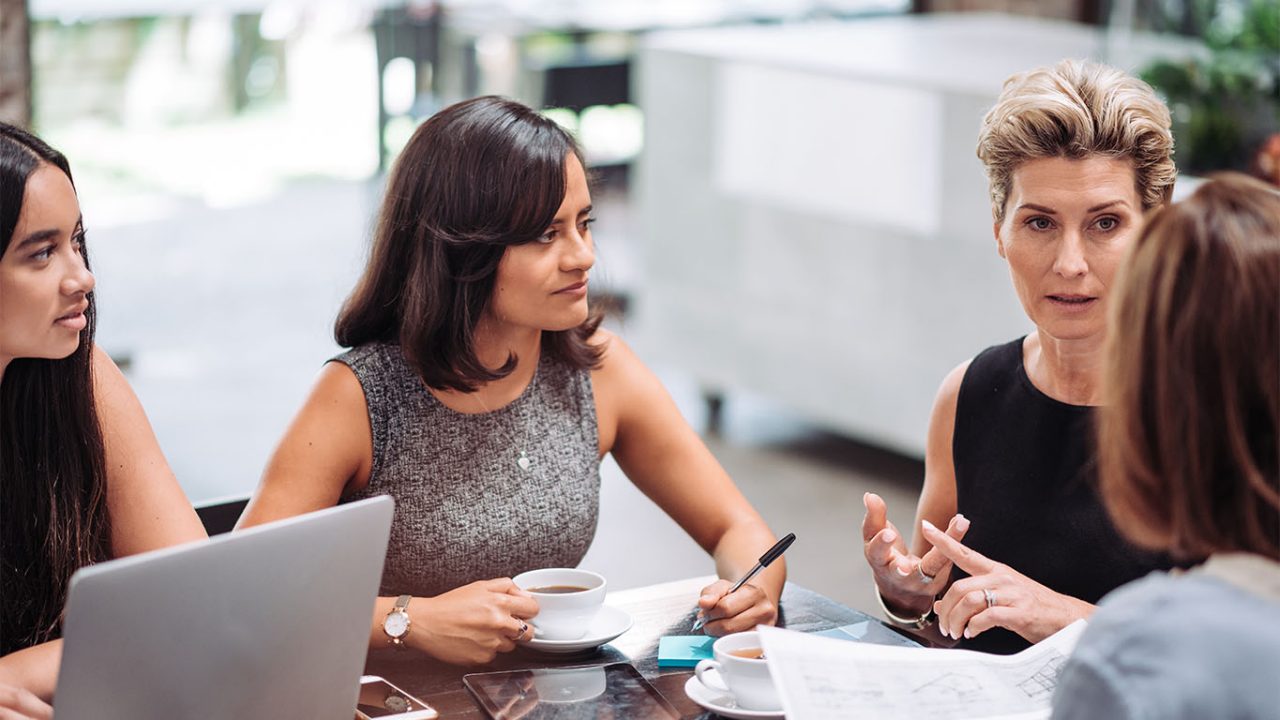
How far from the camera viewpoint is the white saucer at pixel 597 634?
5.31ft

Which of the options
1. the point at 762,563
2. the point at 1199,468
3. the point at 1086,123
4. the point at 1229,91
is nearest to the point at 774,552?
the point at 762,563

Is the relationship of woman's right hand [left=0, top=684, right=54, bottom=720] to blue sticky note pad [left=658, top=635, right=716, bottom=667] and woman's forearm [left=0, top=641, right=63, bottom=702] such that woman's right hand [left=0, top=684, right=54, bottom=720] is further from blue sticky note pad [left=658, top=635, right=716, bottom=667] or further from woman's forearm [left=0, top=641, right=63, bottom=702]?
blue sticky note pad [left=658, top=635, right=716, bottom=667]

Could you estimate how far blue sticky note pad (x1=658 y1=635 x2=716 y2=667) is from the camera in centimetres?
162

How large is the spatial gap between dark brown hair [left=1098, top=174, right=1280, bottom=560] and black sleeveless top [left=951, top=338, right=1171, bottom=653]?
0.75 m

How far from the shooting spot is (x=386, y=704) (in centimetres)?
152

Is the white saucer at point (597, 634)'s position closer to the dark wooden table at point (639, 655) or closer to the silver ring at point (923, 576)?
the dark wooden table at point (639, 655)

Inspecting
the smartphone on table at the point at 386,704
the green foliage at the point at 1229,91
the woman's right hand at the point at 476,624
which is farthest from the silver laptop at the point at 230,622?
the green foliage at the point at 1229,91

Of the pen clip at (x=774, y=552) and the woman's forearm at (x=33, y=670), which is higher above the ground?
the pen clip at (x=774, y=552)

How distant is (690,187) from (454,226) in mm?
2825

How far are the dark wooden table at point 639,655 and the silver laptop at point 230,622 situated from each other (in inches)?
8.6

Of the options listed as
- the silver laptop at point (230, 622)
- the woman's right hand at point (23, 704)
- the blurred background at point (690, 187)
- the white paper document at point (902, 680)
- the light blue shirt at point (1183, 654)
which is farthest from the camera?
the blurred background at point (690, 187)

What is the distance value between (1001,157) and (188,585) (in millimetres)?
1100

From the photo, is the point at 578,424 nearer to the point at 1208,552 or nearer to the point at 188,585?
the point at 188,585

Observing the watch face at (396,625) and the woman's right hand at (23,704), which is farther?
the watch face at (396,625)
